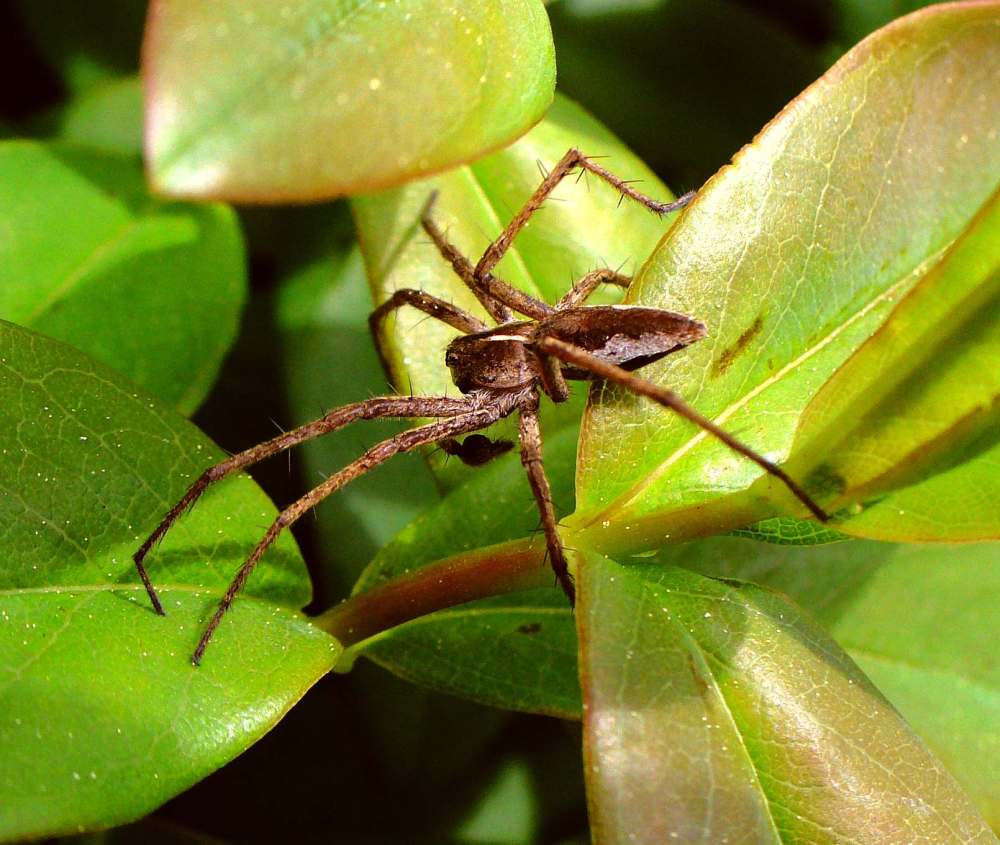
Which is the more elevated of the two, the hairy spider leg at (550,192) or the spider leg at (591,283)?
the hairy spider leg at (550,192)

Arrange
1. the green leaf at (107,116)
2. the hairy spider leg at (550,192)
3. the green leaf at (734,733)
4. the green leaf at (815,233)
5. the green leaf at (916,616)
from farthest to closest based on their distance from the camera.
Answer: the green leaf at (107,116), the hairy spider leg at (550,192), the green leaf at (916,616), the green leaf at (815,233), the green leaf at (734,733)

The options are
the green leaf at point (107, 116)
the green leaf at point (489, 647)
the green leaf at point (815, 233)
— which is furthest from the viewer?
the green leaf at point (107, 116)

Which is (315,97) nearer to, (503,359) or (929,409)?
(929,409)

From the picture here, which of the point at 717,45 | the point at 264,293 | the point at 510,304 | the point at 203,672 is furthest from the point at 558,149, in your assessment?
the point at 203,672

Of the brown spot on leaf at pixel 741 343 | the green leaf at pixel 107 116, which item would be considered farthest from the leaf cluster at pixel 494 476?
the green leaf at pixel 107 116

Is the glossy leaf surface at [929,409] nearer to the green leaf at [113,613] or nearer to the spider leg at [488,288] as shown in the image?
the green leaf at [113,613]

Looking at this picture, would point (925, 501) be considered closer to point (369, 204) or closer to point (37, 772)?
point (37, 772)

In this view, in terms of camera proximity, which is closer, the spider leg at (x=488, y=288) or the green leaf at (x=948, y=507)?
the green leaf at (x=948, y=507)

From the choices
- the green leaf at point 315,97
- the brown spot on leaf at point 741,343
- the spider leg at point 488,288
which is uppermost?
the green leaf at point 315,97
